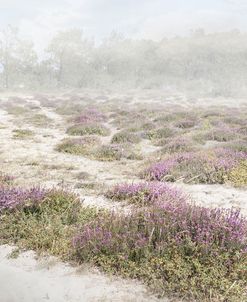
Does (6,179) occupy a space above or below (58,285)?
below

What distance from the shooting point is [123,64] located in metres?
101

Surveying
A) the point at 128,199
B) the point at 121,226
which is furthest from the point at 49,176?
the point at 121,226

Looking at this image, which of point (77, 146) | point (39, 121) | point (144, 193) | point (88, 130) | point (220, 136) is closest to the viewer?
point (144, 193)

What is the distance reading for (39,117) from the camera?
1140 inches

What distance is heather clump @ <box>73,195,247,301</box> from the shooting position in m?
5.21

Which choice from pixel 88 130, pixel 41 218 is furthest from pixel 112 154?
pixel 41 218

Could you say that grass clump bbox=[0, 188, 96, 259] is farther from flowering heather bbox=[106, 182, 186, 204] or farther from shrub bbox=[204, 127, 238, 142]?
shrub bbox=[204, 127, 238, 142]

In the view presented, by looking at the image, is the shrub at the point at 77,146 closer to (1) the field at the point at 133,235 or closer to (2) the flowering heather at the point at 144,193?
(1) the field at the point at 133,235

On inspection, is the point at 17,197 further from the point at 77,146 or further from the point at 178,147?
the point at 178,147

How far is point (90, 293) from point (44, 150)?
443 inches

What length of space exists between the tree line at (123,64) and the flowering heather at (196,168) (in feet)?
241

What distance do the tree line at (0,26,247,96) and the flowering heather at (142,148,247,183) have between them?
241ft

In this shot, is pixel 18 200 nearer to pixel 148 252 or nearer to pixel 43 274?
pixel 43 274

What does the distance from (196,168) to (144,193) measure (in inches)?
121
